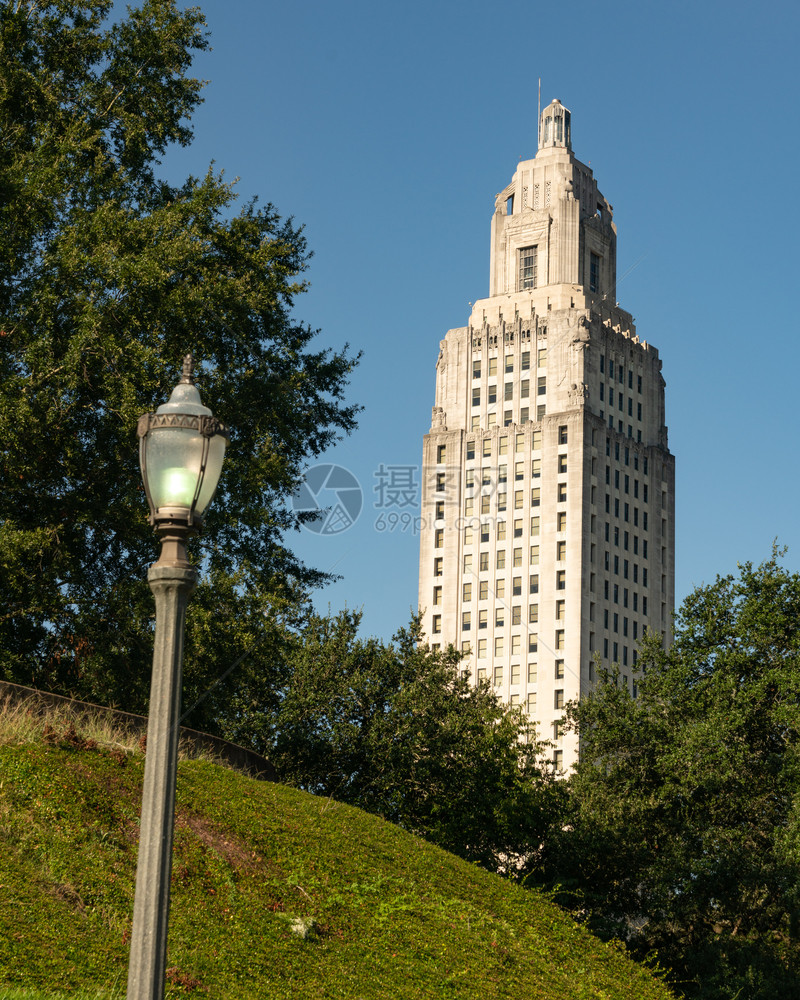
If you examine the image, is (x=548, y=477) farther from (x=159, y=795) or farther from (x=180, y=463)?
(x=159, y=795)

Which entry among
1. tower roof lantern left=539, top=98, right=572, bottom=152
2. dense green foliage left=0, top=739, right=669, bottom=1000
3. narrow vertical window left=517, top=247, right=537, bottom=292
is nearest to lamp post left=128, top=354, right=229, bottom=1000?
dense green foliage left=0, top=739, right=669, bottom=1000

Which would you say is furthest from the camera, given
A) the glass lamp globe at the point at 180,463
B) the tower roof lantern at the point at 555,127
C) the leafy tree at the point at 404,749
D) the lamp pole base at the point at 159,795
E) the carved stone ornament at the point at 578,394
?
the tower roof lantern at the point at 555,127

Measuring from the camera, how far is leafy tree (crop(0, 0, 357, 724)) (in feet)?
83.9

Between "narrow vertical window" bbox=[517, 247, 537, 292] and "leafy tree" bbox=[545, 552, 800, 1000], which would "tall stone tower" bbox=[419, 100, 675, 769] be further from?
"leafy tree" bbox=[545, 552, 800, 1000]

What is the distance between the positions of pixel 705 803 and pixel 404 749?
965cm

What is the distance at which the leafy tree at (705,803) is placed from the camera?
35.1 metres

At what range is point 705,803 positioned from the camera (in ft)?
128

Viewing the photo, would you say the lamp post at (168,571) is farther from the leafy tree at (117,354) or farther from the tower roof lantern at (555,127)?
the tower roof lantern at (555,127)

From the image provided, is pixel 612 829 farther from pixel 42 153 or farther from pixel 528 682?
pixel 528 682

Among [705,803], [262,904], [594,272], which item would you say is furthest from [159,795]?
[594,272]

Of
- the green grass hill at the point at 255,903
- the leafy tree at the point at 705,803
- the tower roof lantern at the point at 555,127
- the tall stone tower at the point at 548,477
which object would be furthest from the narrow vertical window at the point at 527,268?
the green grass hill at the point at 255,903

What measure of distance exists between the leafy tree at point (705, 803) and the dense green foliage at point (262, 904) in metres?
12.6

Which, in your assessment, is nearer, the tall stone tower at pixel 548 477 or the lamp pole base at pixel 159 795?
the lamp pole base at pixel 159 795

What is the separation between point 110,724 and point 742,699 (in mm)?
25794
